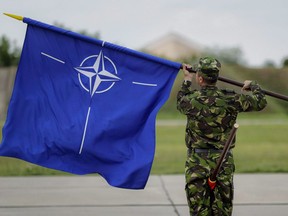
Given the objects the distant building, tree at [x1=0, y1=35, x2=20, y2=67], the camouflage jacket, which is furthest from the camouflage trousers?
the distant building

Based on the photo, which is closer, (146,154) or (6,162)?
(146,154)

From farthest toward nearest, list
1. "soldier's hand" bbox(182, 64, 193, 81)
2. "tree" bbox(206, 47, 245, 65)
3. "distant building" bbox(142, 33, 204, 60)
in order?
"tree" bbox(206, 47, 245, 65), "distant building" bbox(142, 33, 204, 60), "soldier's hand" bbox(182, 64, 193, 81)

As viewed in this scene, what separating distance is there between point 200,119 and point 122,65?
133 centimetres

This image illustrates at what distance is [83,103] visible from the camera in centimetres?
671

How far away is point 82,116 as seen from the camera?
6.66 m

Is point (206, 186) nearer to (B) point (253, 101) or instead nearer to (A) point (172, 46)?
(B) point (253, 101)

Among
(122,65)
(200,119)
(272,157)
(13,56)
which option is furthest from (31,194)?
(13,56)

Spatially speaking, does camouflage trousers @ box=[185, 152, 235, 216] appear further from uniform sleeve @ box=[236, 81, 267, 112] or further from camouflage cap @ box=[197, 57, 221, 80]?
camouflage cap @ box=[197, 57, 221, 80]

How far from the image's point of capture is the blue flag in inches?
258

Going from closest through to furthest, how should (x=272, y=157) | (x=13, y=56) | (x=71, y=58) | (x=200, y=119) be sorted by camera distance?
(x=200, y=119), (x=71, y=58), (x=272, y=157), (x=13, y=56)

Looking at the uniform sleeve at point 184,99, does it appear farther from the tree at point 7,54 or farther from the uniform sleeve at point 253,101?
the tree at point 7,54

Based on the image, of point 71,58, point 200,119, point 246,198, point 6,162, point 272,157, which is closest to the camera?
point 200,119

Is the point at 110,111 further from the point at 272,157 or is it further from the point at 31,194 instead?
the point at 272,157

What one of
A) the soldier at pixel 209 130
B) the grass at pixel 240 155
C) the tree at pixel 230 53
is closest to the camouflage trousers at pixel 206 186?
the soldier at pixel 209 130
